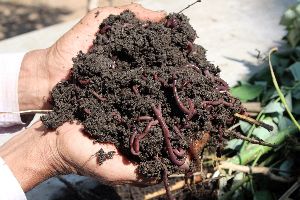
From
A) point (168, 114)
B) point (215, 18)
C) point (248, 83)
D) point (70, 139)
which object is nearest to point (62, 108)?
point (70, 139)

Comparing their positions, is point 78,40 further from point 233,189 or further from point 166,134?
point 233,189

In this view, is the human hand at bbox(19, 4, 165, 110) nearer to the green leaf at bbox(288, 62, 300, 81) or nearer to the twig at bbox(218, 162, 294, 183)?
the twig at bbox(218, 162, 294, 183)

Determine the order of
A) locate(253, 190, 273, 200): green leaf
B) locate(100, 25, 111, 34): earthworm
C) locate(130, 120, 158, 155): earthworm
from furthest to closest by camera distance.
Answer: locate(253, 190, 273, 200): green leaf
locate(100, 25, 111, 34): earthworm
locate(130, 120, 158, 155): earthworm

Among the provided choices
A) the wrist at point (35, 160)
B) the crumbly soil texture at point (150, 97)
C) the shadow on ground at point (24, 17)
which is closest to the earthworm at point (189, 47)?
the crumbly soil texture at point (150, 97)

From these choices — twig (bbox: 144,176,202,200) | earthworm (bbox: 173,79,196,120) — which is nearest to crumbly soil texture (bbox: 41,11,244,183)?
earthworm (bbox: 173,79,196,120)

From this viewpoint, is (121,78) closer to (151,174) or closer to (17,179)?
(151,174)

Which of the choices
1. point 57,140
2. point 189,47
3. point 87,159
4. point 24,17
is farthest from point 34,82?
point 24,17
